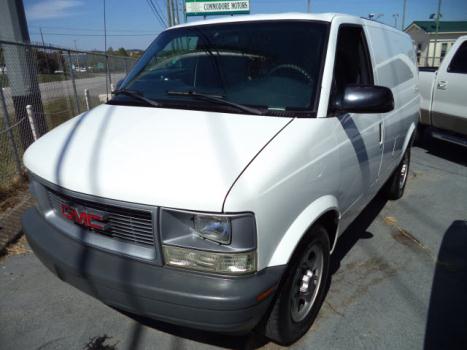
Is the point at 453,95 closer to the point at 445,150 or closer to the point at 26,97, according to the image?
the point at 445,150

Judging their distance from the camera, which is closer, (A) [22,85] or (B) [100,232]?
(B) [100,232]

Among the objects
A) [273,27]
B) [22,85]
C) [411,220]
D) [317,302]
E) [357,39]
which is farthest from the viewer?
[22,85]

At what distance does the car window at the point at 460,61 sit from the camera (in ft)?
20.7

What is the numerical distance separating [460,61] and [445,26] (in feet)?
181

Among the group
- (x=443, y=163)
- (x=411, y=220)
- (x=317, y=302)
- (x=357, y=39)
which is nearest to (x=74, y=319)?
(x=317, y=302)

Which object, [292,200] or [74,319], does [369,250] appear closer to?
[292,200]

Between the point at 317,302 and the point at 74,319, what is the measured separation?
1.74 m

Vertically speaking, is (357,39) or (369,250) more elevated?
(357,39)

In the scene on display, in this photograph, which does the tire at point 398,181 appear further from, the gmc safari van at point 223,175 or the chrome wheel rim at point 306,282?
the chrome wheel rim at point 306,282

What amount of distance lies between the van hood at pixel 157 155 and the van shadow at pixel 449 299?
1.76m

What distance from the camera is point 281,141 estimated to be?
82.5 inches

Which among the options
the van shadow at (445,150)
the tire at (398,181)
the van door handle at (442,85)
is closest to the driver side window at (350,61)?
the tire at (398,181)

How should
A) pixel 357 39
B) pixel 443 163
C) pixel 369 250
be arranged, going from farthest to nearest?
pixel 443 163 < pixel 369 250 < pixel 357 39

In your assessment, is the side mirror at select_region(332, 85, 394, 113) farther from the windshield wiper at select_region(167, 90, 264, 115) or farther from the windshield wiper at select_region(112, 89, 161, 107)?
the windshield wiper at select_region(112, 89, 161, 107)
